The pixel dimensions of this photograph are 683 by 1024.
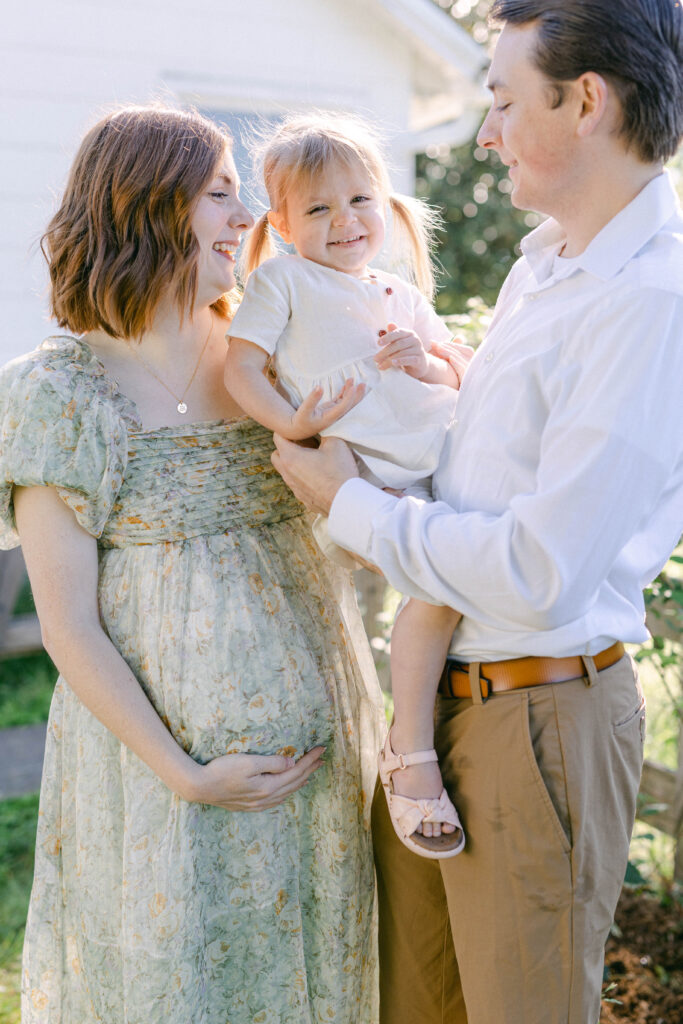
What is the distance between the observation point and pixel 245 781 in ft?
5.92

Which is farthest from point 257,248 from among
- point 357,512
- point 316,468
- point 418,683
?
point 418,683

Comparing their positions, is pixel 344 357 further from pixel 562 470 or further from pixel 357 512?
pixel 562 470

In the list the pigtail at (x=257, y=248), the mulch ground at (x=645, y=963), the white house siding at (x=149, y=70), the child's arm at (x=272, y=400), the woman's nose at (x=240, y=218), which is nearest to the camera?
the child's arm at (x=272, y=400)

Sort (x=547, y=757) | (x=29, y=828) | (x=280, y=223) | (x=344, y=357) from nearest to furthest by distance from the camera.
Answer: (x=547, y=757) < (x=344, y=357) < (x=280, y=223) < (x=29, y=828)

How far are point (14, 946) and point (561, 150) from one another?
9.93 feet

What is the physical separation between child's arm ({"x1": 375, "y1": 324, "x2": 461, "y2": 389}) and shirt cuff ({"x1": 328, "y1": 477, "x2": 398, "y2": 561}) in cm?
35

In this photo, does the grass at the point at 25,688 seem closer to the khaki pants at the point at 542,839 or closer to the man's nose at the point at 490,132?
the khaki pants at the point at 542,839

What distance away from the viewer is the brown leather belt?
1598 millimetres

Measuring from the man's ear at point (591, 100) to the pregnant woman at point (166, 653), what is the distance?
0.81 metres

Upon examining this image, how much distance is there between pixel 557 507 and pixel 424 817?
64cm

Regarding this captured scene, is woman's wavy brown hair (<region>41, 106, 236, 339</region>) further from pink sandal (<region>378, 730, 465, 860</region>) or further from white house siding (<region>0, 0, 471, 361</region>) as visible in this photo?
white house siding (<region>0, 0, 471, 361</region>)

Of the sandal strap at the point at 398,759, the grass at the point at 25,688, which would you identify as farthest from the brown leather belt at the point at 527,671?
the grass at the point at 25,688

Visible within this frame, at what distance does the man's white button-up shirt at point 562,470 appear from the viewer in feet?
4.43

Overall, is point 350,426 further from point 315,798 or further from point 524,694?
point 315,798
